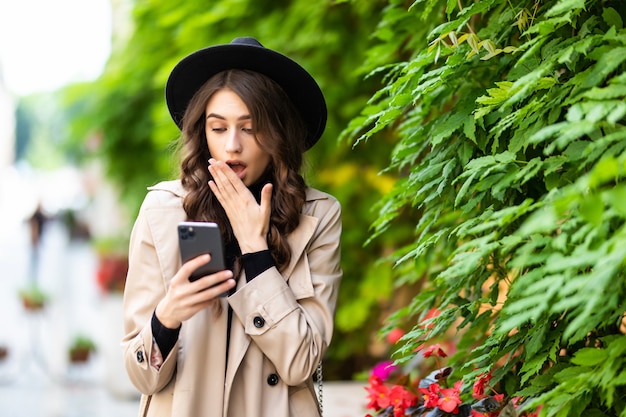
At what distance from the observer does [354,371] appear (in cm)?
793

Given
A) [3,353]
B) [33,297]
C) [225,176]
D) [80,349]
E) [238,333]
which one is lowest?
[80,349]

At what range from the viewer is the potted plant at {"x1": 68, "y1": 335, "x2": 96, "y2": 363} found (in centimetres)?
1159

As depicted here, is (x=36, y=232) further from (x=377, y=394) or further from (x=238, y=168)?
(x=238, y=168)

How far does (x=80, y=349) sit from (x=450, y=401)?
996 cm

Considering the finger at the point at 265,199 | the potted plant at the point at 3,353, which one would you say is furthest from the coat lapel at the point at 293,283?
the potted plant at the point at 3,353

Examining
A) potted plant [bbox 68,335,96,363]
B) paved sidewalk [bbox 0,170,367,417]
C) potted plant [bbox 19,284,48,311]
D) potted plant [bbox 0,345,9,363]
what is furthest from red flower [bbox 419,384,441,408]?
potted plant [bbox 19,284,48,311]

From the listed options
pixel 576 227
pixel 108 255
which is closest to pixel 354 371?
pixel 108 255

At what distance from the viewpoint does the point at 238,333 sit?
2447 millimetres

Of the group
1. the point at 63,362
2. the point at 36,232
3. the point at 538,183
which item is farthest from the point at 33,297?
the point at 538,183

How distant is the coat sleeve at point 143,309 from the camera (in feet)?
7.71

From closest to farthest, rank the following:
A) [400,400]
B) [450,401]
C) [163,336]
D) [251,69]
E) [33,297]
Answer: [163,336] < [450,401] < [251,69] < [400,400] < [33,297]

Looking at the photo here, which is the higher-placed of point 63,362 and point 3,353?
point 3,353

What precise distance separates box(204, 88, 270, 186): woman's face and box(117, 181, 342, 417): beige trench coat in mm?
204

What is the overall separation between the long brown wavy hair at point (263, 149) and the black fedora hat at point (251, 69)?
0.11ft
